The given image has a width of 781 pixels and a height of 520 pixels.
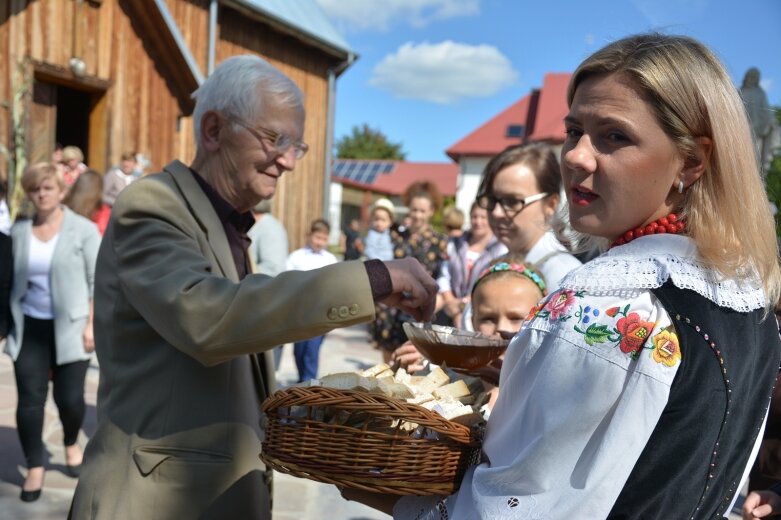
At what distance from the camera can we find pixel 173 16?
11.1m

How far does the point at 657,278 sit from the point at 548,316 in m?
0.18

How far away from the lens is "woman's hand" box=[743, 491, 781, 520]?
7.25 ft

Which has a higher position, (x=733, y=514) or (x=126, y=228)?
(x=126, y=228)

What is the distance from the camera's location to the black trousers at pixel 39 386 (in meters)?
4.40

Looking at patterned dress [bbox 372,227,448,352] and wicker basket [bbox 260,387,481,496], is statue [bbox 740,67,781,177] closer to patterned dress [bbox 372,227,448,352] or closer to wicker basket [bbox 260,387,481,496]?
patterned dress [bbox 372,227,448,352]

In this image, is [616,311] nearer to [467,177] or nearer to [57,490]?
[57,490]

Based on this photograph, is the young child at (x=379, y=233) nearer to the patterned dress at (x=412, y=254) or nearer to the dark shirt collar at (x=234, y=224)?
A: the patterned dress at (x=412, y=254)

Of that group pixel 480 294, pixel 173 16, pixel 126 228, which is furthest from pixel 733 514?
pixel 173 16

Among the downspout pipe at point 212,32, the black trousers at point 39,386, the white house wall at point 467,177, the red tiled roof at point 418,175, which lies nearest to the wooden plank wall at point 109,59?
the downspout pipe at point 212,32

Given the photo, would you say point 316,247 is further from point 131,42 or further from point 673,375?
point 673,375

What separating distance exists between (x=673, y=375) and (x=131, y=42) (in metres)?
10.7

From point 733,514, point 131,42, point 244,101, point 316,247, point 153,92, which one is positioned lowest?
point 733,514

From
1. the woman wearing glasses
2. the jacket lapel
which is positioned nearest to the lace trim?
the jacket lapel

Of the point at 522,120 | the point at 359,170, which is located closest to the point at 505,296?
the point at 522,120
